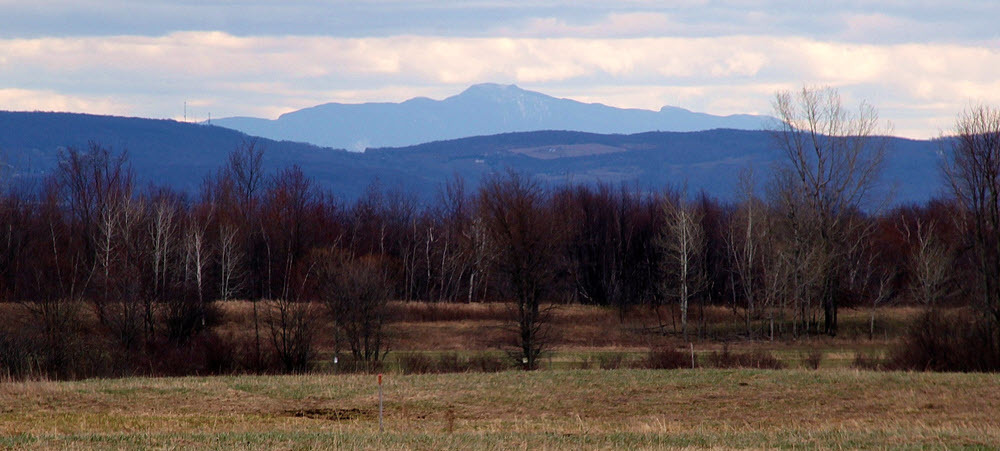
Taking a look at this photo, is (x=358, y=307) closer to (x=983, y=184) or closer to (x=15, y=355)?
(x=15, y=355)

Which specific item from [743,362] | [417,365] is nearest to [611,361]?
[743,362]

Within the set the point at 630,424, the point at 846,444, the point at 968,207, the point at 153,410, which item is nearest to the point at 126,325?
the point at 153,410

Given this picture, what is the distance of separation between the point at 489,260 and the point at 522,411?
43.7 metres

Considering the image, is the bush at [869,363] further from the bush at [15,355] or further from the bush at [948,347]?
the bush at [15,355]

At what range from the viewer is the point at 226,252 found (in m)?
74.0

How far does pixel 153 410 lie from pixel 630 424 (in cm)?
1107

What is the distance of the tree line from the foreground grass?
11.1 m

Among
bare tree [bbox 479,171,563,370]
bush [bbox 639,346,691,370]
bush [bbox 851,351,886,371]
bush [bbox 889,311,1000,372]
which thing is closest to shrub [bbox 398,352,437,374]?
bare tree [bbox 479,171,563,370]

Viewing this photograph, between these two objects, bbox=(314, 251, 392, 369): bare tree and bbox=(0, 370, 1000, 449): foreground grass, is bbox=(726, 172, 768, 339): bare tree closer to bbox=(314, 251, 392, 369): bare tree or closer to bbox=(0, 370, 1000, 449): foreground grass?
bbox=(314, 251, 392, 369): bare tree

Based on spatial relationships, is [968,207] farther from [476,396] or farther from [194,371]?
[194,371]

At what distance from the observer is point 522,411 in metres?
23.9

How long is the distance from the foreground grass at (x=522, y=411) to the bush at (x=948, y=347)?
7.23 m

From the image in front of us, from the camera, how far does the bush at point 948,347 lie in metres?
35.9

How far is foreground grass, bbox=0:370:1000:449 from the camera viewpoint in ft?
53.8
